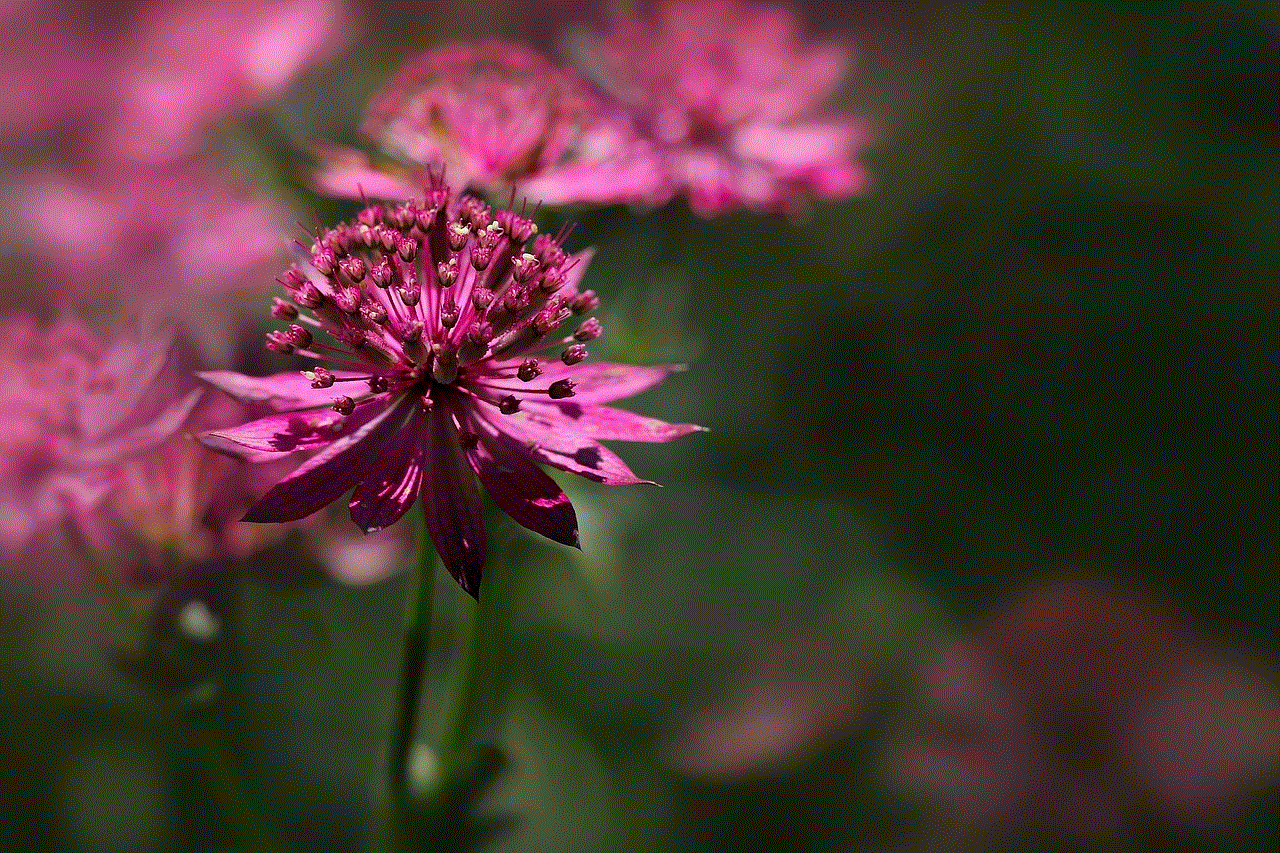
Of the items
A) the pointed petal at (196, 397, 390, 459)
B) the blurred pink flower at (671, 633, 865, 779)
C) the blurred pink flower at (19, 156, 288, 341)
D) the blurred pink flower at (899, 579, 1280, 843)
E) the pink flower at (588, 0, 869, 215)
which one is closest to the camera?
the pointed petal at (196, 397, 390, 459)

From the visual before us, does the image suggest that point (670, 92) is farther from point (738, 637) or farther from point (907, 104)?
point (907, 104)

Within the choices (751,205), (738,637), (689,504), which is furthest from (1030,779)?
(751,205)

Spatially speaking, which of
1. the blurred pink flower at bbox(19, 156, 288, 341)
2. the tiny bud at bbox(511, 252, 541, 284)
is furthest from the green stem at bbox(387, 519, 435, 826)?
the blurred pink flower at bbox(19, 156, 288, 341)

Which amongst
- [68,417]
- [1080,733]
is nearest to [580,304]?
[68,417]

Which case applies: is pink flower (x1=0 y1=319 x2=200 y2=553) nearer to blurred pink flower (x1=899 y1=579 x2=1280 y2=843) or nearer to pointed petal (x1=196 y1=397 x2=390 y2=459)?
pointed petal (x1=196 y1=397 x2=390 y2=459)

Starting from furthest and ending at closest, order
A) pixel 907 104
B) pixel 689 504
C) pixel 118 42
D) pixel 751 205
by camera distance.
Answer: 1. pixel 907 104
2. pixel 689 504
3. pixel 118 42
4. pixel 751 205

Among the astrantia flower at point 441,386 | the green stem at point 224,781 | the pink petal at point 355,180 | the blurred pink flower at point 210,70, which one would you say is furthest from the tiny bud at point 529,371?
the blurred pink flower at point 210,70
